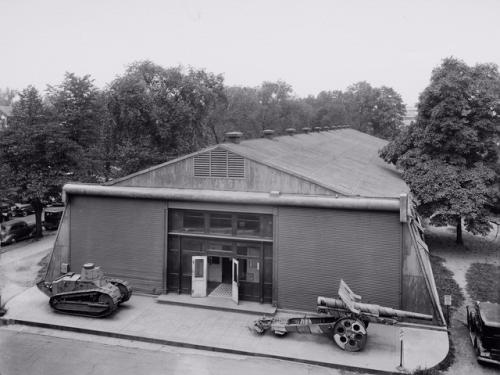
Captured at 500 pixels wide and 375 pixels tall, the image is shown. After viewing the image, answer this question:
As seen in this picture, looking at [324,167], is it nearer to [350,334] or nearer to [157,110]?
[350,334]

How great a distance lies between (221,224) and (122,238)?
4380mm

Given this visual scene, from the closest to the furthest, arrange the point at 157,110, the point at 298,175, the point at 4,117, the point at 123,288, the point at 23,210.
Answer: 1. the point at 123,288
2. the point at 298,175
3. the point at 157,110
4. the point at 23,210
5. the point at 4,117

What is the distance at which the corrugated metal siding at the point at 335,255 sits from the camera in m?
16.4

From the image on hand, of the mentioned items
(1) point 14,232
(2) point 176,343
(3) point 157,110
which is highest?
(3) point 157,110

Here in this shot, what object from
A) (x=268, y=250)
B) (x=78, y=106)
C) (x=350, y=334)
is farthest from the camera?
(x=78, y=106)

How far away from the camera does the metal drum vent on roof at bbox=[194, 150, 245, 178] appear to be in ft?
60.5

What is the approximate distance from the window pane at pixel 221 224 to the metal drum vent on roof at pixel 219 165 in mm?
1641

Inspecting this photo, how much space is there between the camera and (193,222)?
19.0 meters

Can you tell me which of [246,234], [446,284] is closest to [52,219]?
[246,234]

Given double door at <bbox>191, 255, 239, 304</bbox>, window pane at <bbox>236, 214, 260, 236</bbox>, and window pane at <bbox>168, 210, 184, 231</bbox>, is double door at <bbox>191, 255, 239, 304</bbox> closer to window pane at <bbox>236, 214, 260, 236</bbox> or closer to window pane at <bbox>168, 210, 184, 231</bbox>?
window pane at <bbox>236, 214, 260, 236</bbox>

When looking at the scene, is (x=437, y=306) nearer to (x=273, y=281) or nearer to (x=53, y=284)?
(x=273, y=281)

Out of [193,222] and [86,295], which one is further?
[193,222]

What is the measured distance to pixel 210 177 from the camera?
1877 cm

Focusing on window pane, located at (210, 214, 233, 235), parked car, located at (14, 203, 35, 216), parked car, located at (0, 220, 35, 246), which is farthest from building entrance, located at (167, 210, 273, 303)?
parked car, located at (14, 203, 35, 216)
